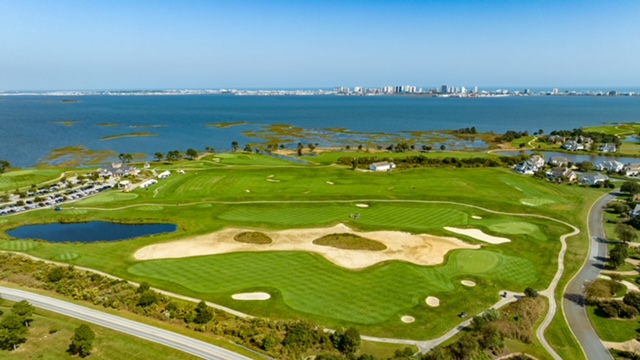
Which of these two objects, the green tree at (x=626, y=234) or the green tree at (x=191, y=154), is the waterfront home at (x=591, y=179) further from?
the green tree at (x=191, y=154)

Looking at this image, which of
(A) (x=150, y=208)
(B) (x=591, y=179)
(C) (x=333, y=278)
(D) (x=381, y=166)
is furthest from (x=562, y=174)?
(A) (x=150, y=208)

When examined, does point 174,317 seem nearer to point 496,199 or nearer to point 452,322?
point 452,322

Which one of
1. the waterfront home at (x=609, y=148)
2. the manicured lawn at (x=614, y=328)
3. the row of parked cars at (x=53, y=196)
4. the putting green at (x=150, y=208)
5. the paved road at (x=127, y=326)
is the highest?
the waterfront home at (x=609, y=148)

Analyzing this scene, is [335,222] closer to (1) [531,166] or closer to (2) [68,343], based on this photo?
(2) [68,343]

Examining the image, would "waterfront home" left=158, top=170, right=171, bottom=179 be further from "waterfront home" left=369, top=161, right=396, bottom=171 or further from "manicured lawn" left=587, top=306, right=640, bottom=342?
"manicured lawn" left=587, top=306, right=640, bottom=342

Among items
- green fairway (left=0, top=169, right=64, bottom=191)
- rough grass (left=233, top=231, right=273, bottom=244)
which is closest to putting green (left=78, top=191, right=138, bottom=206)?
green fairway (left=0, top=169, right=64, bottom=191)

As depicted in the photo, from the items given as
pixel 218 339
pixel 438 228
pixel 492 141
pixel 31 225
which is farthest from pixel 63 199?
pixel 492 141

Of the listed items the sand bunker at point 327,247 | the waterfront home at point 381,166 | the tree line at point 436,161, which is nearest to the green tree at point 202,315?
the sand bunker at point 327,247
